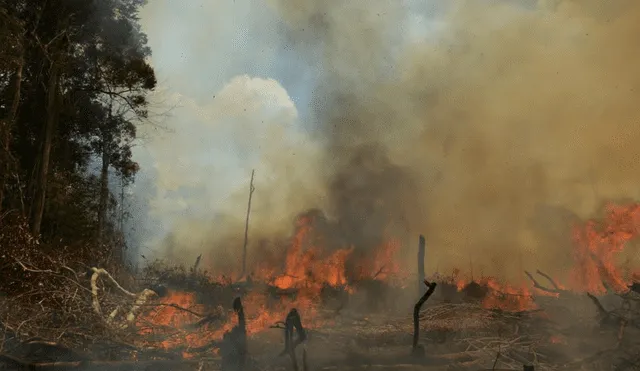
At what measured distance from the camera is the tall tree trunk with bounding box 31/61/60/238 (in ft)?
49.8

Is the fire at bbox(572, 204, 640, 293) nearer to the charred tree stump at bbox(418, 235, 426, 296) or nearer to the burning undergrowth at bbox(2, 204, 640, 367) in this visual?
the burning undergrowth at bbox(2, 204, 640, 367)

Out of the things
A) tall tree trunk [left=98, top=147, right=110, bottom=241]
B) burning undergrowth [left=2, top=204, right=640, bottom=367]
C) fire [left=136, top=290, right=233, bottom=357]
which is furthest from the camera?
tall tree trunk [left=98, top=147, right=110, bottom=241]

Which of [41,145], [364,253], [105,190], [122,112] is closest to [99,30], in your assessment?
[122,112]

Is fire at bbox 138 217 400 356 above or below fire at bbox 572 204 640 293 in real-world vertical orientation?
below

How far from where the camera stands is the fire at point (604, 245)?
1752 cm

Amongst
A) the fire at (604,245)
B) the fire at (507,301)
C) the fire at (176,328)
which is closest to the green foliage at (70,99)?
the fire at (176,328)

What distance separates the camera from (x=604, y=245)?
58.9 ft

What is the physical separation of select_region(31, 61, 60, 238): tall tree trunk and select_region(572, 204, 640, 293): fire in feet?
64.0

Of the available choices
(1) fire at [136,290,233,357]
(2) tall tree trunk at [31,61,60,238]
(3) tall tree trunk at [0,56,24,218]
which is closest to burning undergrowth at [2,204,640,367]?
(1) fire at [136,290,233,357]

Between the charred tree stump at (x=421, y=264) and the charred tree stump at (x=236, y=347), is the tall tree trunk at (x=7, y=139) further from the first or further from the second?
the charred tree stump at (x=421, y=264)

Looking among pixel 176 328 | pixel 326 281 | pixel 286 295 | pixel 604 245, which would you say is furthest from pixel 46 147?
pixel 604 245

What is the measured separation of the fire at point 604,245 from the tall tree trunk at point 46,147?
19508 mm

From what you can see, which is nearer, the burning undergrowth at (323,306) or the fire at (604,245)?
the burning undergrowth at (323,306)

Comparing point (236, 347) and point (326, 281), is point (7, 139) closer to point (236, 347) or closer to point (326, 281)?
point (236, 347)
